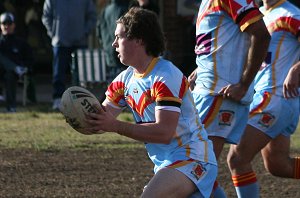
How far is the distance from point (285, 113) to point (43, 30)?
13776mm

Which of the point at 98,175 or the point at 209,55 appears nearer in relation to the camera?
the point at 209,55

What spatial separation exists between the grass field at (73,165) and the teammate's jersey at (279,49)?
1495 millimetres

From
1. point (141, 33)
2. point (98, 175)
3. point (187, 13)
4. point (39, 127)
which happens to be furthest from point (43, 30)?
point (141, 33)

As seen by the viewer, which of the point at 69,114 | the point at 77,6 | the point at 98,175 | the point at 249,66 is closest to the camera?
the point at 69,114

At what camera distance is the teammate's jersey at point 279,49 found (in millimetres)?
7609

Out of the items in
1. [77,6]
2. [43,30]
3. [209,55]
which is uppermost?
[209,55]

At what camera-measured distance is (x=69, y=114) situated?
555 cm

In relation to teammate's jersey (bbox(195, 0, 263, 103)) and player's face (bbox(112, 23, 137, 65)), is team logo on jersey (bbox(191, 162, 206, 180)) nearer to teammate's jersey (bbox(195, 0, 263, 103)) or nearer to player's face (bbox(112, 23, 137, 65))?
player's face (bbox(112, 23, 137, 65))

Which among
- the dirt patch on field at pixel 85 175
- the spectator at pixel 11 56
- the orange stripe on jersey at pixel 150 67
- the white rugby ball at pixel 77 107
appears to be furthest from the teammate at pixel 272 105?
the spectator at pixel 11 56

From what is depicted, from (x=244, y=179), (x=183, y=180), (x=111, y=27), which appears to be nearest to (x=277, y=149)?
(x=244, y=179)

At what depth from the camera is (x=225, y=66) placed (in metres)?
6.88

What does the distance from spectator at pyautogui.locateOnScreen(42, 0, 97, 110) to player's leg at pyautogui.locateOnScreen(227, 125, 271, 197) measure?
8.03 metres

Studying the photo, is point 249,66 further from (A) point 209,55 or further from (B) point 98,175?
(B) point 98,175

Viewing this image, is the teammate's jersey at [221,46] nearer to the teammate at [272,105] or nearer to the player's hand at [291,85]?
the player's hand at [291,85]
